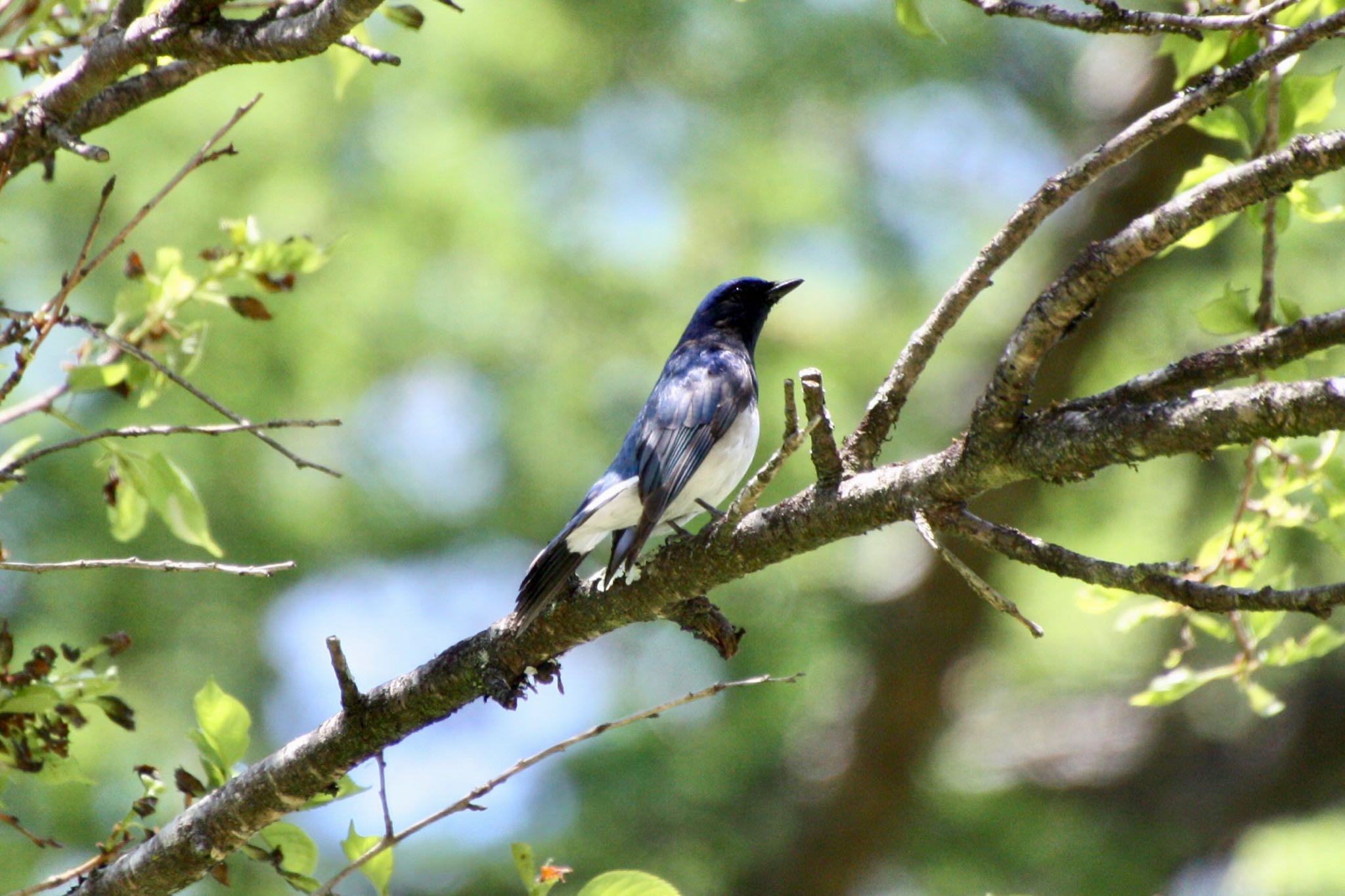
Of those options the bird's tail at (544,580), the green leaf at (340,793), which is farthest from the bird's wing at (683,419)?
the green leaf at (340,793)

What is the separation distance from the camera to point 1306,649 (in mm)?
2918

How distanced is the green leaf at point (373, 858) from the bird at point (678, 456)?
89 cm

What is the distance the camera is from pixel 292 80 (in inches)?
277

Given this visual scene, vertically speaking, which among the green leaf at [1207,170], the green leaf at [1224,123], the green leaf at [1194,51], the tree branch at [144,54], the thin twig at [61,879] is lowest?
the thin twig at [61,879]

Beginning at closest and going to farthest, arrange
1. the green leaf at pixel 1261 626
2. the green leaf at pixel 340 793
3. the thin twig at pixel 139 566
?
1. the thin twig at pixel 139 566
2. the green leaf at pixel 340 793
3. the green leaf at pixel 1261 626

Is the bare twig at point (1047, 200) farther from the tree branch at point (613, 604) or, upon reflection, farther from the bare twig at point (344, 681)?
the bare twig at point (344, 681)

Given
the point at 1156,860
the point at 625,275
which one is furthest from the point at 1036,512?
the point at 625,275

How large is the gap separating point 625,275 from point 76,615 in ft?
10.7

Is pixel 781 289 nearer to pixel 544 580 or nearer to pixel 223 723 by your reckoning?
pixel 544 580

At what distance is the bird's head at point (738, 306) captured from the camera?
5.45 metres

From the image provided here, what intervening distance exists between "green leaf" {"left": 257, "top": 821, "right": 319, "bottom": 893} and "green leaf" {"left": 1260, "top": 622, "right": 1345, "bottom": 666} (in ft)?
6.83

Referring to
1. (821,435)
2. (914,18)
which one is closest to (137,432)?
(821,435)

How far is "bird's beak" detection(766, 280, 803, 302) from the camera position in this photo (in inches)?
203

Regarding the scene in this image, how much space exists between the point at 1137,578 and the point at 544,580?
1.43 metres
